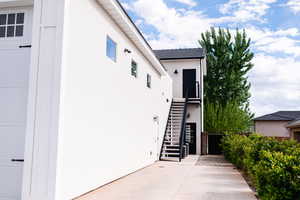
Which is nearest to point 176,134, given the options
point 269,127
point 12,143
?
point 12,143

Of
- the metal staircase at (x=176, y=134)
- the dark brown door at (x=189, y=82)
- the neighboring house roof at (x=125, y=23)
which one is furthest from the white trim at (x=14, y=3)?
the dark brown door at (x=189, y=82)

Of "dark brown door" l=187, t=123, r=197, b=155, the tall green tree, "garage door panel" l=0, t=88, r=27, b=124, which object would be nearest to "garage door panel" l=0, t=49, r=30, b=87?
"garage door panel" l=0, t=88, r=27, b=124

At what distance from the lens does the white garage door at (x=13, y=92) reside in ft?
14.9

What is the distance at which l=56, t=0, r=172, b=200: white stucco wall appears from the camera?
4781mm

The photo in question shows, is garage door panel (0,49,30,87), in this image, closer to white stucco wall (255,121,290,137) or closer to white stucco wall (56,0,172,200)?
white stucco wall (56,0,172,200)

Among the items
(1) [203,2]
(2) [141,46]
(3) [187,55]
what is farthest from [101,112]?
(3) [187,55]

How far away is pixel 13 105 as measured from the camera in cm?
472

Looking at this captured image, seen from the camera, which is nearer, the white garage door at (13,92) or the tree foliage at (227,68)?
the white garage door at (13,92)

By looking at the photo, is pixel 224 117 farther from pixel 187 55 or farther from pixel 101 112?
pixel 101 112

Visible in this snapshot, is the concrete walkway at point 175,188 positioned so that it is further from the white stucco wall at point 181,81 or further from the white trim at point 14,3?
the white stucco wall at point 181,81

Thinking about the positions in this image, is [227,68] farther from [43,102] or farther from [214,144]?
[43,102]

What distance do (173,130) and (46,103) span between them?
1204 cm

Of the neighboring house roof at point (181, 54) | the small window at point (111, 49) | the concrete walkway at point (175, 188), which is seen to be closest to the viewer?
the concrete walkway at point (175, 188)

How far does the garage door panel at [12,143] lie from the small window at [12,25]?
1730 mm
